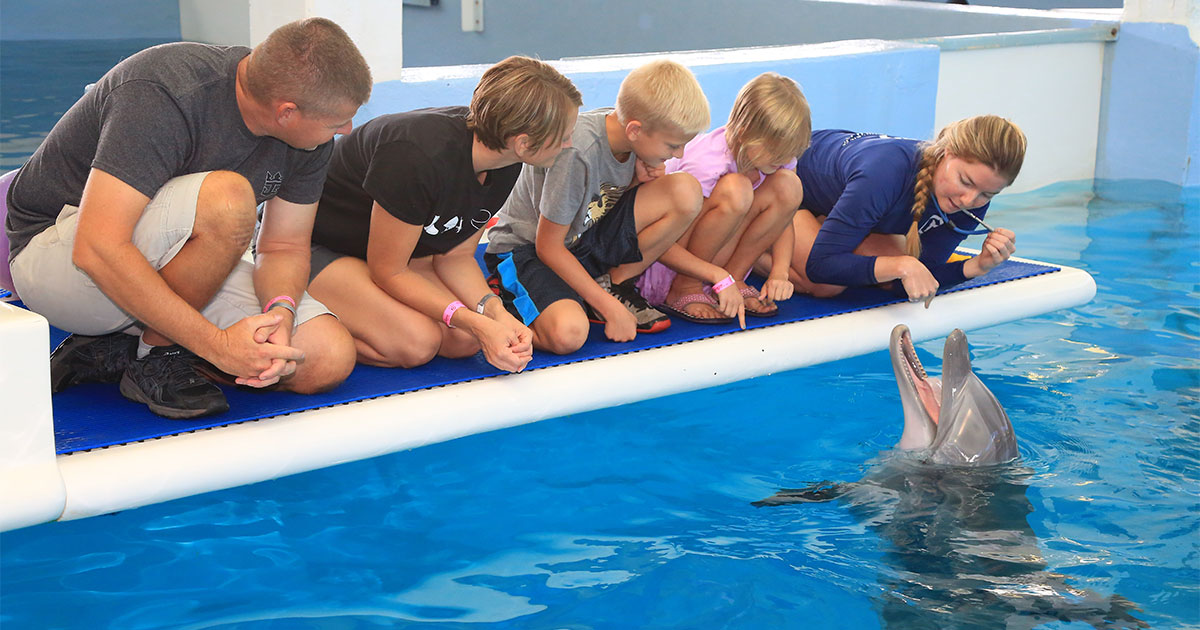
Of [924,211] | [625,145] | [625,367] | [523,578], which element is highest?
[625,145]

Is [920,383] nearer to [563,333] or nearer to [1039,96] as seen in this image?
[563,333]

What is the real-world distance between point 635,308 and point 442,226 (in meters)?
0.72

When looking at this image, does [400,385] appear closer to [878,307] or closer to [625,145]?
[625,145]

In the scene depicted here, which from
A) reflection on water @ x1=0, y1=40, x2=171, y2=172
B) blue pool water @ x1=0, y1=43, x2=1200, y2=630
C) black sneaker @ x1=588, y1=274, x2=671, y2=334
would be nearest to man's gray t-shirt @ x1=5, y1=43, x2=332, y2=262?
blue pool water @ x1=0, y1=43, x2=1200, y2=630

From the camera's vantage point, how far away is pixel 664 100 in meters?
2.87

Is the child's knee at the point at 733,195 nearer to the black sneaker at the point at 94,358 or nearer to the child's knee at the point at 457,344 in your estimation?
the child's knee at the point at 457,344

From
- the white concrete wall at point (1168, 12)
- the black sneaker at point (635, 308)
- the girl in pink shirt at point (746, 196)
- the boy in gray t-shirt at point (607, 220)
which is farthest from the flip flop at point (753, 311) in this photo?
the white concrete wall at point (1168, 12)

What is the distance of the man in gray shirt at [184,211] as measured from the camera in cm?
215

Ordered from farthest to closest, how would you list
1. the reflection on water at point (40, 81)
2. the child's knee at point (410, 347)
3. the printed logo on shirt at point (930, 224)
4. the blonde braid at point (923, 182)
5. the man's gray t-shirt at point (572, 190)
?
1. the reflection on water at point (40, 81)
2. the printed logo on shirt at point (930, 224)
3. the blonde braid at point (923, 182)
4. the man's gray t-shirt at point (572, 190)
5. the child's knee at point (410, 347)

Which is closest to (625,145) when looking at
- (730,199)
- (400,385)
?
(730,199)

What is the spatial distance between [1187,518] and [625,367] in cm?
154

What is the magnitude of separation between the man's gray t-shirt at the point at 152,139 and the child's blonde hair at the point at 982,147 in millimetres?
1882

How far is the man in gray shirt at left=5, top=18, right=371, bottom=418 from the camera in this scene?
2.15 metres

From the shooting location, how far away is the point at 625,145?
305 centimetres
